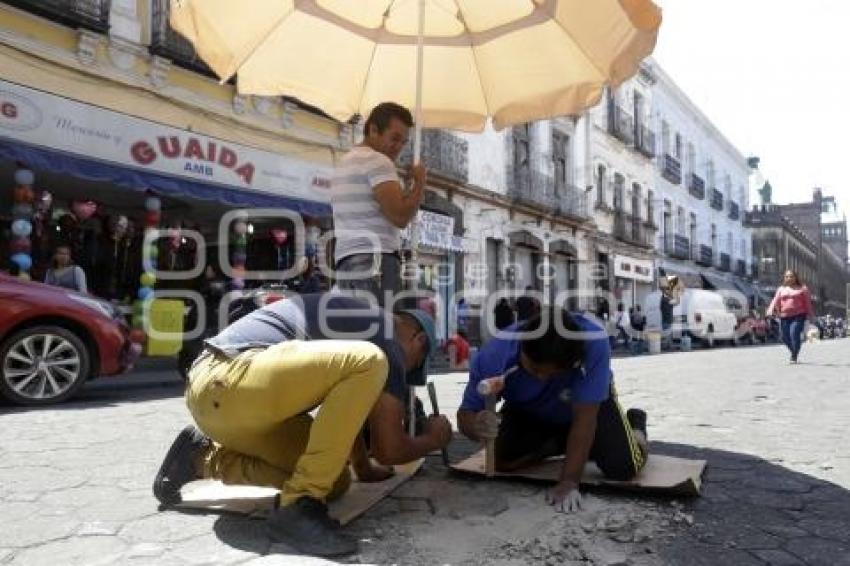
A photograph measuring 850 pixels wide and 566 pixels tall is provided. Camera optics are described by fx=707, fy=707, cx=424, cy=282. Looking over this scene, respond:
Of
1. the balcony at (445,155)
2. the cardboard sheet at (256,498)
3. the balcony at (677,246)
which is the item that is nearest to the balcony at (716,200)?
the balcony at (677,246)

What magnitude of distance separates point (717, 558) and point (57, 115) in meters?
9.85

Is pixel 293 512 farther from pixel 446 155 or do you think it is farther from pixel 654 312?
pixel 654 312

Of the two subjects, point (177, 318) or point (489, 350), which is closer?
point (489, 350)

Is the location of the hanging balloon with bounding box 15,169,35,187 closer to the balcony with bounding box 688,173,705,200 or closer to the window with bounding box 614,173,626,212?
the window with bounding box 614,173,626,212

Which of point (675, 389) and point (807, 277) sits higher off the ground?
point (807, 277)

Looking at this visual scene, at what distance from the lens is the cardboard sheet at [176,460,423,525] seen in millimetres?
2801

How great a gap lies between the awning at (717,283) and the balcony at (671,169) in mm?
6031

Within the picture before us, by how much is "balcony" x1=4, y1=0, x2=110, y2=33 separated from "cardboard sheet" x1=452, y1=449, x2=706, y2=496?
8.91 m

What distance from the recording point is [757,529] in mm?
2709

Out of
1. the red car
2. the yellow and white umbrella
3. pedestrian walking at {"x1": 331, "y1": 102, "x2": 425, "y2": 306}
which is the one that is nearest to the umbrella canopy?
the yellow and white umbrella

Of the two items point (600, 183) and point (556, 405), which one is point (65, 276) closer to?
point (556, 405)

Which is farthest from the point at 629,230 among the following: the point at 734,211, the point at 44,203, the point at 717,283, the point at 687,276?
the point at 44,203

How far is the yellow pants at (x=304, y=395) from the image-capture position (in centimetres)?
237

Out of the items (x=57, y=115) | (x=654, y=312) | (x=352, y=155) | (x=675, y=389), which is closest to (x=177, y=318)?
(x=57, y=115)
